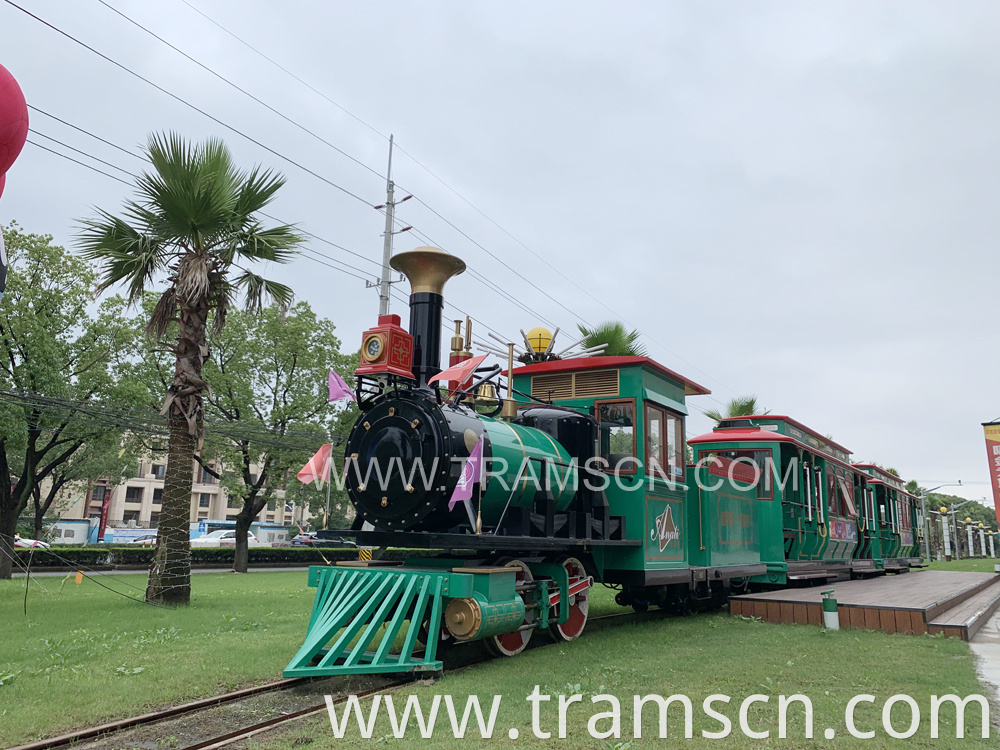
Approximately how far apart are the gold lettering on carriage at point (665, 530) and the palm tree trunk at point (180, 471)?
7.06 m

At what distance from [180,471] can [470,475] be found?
7103mm

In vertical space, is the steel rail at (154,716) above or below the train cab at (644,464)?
below

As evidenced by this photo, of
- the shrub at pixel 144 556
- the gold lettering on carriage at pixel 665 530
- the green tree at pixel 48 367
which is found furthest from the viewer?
the shrub at pixel 144 556

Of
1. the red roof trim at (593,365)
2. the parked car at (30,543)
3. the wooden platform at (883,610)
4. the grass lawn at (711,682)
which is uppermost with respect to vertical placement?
the red roof trim at (593,365)

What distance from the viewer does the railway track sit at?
14.2ft

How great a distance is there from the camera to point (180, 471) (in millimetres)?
11289

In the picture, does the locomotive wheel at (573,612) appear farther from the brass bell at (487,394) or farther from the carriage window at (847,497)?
the carriage window at (847,497)

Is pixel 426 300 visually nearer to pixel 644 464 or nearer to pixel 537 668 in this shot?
pixel 644 464

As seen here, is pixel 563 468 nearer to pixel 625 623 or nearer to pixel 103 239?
pixel 625 623

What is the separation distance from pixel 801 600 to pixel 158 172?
11249 millimetres

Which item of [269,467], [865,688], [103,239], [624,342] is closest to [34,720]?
[865,688]

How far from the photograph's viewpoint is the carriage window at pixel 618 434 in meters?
8.52

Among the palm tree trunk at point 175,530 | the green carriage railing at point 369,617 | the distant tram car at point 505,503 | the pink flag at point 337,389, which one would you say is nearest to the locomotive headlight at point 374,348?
the distant tram car at point 505,503

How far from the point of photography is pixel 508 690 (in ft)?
18.2
